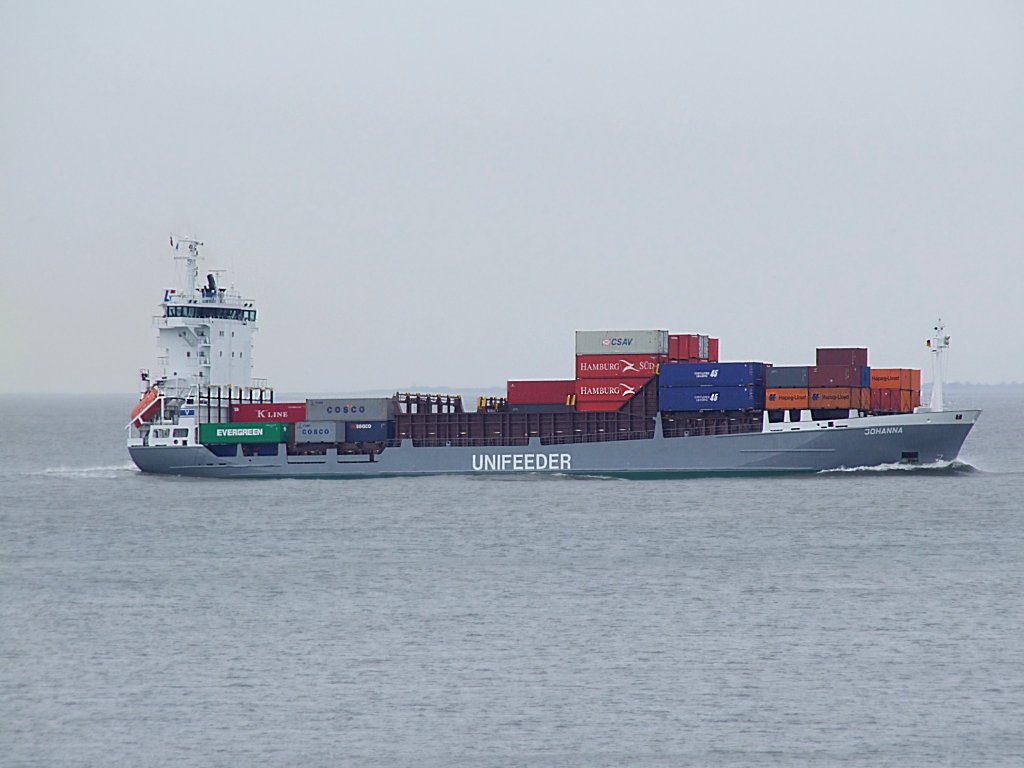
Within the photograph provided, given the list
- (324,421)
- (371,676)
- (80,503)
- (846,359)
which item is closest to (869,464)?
(846,359)

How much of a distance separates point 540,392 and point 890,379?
15.3m

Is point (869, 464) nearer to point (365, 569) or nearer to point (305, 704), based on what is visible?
point (365, 569)

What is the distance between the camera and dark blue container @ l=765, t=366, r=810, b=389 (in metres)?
61.1

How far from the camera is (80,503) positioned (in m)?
61.1

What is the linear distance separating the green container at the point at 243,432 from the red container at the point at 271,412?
63 centimetres

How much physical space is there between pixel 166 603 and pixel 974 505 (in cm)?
3140

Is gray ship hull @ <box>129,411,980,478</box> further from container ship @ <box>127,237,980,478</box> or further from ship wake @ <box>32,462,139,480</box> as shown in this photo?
ship wake @ <box>32,462,139,480</box>

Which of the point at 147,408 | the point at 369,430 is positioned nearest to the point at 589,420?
the point at 369,430

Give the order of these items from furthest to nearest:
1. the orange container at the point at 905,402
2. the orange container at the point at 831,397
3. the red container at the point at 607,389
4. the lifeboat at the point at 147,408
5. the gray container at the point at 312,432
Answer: the lifeboat at the point at 147,408, the gray container at the point at 312,432, the red container at the point at 607,389, the orange container at the point at 905,402, the orange container at the point at 831,397

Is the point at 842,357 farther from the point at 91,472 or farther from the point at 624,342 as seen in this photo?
the point at 91,472

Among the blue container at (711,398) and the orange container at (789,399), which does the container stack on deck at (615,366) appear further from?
the orange container at (789,399)

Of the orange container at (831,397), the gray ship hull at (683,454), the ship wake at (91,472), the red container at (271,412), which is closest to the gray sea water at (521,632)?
the gray ship hull at (683,454)

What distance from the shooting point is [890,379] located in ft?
206

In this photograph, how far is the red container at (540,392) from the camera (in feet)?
216
